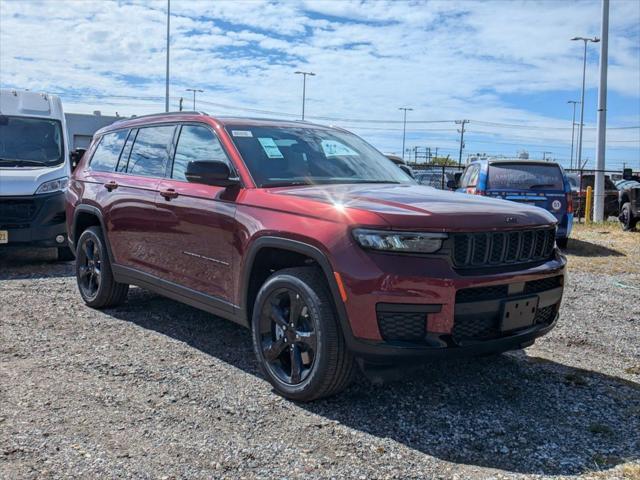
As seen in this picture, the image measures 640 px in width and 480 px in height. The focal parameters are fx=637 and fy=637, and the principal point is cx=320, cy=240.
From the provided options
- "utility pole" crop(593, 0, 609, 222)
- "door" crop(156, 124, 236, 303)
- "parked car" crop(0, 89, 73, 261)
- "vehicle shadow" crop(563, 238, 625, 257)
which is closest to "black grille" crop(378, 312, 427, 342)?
"door" crop(156, 124, 236, 303)

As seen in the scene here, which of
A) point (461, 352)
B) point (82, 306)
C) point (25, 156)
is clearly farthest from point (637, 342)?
point (25, 156)

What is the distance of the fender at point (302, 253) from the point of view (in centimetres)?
357

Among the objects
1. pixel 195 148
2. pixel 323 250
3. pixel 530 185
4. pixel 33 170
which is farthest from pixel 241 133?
pixel 530 185

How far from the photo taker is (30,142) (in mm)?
9695

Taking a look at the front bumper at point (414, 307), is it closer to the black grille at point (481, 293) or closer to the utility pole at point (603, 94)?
the black grille at point (481, 293)

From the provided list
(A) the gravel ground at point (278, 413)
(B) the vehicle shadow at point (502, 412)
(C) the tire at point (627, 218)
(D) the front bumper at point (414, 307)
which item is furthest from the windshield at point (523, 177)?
(D) the front bumper at point (414, 307)

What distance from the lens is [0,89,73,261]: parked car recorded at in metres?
8.67

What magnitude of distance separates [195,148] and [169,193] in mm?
410

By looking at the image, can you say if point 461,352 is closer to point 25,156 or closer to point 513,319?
point 513,319

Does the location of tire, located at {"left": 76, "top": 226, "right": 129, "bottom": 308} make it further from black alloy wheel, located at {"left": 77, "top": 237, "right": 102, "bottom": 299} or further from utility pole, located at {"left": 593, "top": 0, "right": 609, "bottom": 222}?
utility pole, located at {"left": 593, "top": 0, "right": 609, "bottom": 222}

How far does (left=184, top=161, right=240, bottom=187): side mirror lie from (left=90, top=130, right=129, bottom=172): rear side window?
209 centimetres

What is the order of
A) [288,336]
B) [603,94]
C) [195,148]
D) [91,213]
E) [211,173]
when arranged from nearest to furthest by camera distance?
[288,336] < [211,173] < [195,148] < [91,213] < [603,94]

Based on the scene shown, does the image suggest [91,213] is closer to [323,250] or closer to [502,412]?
[323,250]

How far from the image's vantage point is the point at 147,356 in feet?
15.9
